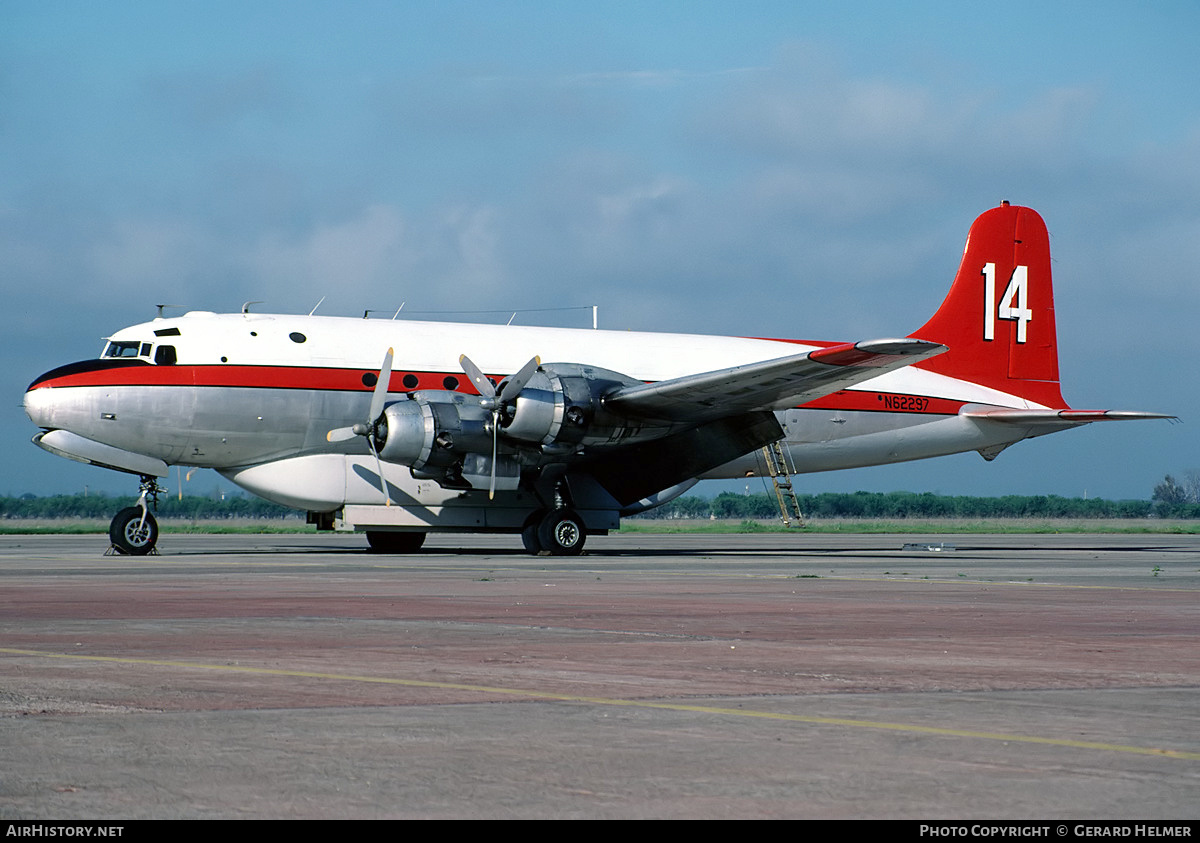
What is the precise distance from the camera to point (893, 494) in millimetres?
87562

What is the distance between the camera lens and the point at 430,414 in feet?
79.7

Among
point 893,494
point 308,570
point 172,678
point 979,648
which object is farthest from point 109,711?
point 893,494

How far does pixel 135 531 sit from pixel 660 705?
67.1 ft

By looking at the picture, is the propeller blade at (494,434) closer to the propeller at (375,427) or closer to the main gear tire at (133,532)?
the propeller at (375,427)

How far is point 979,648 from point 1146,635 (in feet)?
5.97

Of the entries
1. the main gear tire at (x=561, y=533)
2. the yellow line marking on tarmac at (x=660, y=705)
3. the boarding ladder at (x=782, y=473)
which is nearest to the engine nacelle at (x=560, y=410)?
the main gear tire at (x=561, y=533)

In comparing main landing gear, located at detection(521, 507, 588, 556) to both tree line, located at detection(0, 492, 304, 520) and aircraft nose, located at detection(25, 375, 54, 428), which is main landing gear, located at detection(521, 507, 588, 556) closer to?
aircraft nose, located at detection(25, 375, 54, 428)

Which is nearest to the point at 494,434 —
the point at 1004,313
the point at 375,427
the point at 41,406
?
the point at 375,427

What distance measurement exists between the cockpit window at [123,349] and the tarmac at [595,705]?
11.4 m

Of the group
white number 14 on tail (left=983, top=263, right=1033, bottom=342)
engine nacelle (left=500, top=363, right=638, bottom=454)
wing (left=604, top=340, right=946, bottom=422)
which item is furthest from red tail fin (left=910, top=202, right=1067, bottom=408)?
engine nacelle (left=500, top=363, right=638, bottom=454)

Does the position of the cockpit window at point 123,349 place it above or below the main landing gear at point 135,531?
above

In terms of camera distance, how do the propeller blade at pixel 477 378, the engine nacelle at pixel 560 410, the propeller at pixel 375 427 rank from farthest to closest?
the propeller blade at pixel 477 378, the propeller at pixel 375 427, the engine nacelle at pixel 560 410

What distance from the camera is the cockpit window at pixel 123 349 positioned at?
25.3 metres
